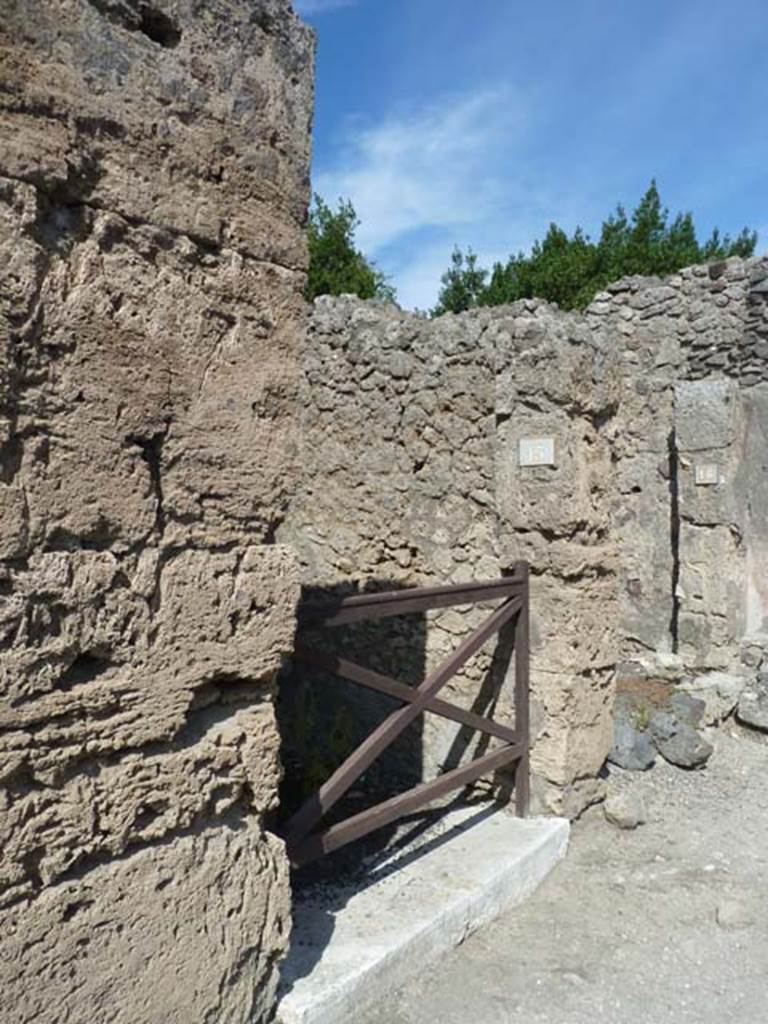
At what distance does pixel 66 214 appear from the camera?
5.71ft

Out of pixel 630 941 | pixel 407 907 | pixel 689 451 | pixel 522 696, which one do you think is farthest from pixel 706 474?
pixel 407 907

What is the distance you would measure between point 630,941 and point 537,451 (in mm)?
2024

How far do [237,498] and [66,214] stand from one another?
74 centimetres

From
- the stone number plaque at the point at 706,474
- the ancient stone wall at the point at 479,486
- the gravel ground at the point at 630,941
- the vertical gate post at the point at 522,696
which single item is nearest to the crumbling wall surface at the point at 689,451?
the stone number plaque at the point at 706,474

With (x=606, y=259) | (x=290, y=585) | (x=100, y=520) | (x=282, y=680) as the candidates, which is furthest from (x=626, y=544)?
(x=606, y=259)

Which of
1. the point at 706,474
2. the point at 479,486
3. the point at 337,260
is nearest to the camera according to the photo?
the point at 479,486

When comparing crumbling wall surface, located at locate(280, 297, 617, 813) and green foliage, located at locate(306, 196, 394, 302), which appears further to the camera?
green foliage, located at locate(306, 196, 394, 302)

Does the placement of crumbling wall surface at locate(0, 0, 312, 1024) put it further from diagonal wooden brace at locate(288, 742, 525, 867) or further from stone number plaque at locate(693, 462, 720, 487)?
stone number plaque at locate(693, 462, 720, 487)

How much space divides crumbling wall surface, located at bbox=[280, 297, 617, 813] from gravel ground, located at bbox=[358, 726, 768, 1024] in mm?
407

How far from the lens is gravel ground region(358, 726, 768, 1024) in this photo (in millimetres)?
2668

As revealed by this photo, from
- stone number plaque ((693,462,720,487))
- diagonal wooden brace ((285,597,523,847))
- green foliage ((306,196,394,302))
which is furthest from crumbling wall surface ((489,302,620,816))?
green foliage ((306,196,394,302))

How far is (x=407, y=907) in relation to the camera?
9.55 feet

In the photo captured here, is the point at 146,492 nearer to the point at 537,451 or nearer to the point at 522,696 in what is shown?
the point at 537,451

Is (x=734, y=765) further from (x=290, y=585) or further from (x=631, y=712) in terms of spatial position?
(x=290, y=585)
